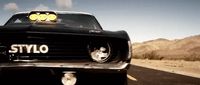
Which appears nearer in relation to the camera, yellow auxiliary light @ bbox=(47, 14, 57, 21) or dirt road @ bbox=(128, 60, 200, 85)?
yellow auxiliary light @ bbox=(47, 14, 57, 21)

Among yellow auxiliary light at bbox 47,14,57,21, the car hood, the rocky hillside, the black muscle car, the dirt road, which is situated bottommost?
the rocky hillside

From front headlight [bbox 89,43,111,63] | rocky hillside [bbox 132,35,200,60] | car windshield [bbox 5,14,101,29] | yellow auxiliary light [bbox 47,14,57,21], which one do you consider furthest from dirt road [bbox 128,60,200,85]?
rocky hillside [bbox 132,35,200,60]

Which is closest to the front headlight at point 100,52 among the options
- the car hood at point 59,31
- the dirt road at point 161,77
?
the car hood at point 59,31

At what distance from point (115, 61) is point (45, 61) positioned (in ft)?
2.18

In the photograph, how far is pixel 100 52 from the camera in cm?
347

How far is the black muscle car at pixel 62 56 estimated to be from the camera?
313 centimetres

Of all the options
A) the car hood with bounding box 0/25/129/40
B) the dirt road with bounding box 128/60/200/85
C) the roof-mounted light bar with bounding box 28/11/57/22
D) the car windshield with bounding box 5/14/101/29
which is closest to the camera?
the car hood with bounding box 0/25/129/40

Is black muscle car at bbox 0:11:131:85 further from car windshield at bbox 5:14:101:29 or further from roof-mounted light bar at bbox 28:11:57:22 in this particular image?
car windshield at bbox 5:14:101:29

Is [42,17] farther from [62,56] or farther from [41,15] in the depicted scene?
[62,56]

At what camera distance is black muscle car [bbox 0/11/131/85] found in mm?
3133

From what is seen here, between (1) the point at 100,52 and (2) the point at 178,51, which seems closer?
(1) the point at 100,52

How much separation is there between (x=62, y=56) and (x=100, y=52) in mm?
371

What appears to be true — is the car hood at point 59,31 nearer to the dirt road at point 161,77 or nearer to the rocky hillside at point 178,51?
the dirt road at point 161,77

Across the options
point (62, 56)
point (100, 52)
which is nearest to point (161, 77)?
point (100, 52)
